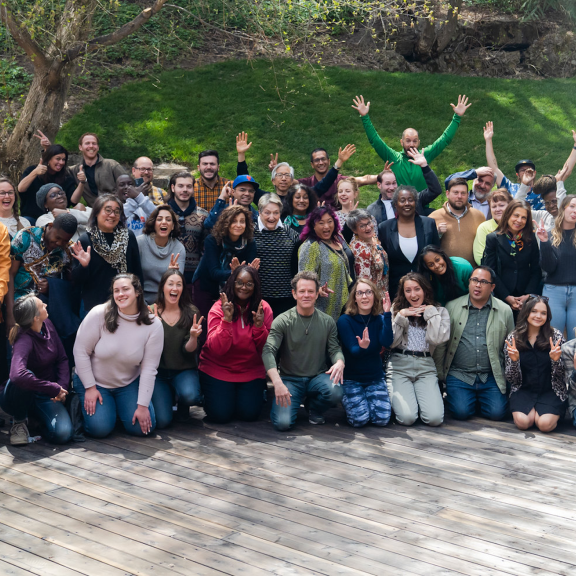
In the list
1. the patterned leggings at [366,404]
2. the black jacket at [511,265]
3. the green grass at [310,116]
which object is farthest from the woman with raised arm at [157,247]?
the green grass at [310,116]

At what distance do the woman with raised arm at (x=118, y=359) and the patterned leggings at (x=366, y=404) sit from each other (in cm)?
153

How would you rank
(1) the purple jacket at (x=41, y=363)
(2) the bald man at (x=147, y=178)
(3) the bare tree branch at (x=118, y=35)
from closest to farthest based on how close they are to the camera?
(1) the purple jacket at (x=41, y=363) < (2) the bald man at (x=147, y=178) < (3) the bare tree branch at (x=118, y=35)

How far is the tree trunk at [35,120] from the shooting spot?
31.5ft

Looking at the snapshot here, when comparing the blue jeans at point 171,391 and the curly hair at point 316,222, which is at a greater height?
the curly hair at point 316,222

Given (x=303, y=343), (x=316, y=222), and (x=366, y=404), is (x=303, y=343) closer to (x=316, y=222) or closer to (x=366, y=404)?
(x=366, y=404)

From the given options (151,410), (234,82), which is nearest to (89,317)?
(151,410)

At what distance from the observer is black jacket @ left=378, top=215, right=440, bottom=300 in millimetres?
6539

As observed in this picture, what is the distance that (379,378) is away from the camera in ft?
19.9

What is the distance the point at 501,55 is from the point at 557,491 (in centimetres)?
1193

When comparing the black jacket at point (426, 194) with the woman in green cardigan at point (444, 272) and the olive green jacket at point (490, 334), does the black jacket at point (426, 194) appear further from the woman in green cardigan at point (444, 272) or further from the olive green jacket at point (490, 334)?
the olive green jacket at point (490, 334)

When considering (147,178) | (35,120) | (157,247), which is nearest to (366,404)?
(157,247)

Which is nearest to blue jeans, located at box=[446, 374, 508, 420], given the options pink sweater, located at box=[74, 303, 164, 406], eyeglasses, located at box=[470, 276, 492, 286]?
eyeglasses, located at box=[470, 276, 492, 286]

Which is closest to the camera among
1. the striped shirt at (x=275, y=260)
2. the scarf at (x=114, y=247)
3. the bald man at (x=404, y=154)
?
the scarf at (x=114, y=247)

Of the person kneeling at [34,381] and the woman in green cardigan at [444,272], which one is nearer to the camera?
the person kneeling at [34,381]
